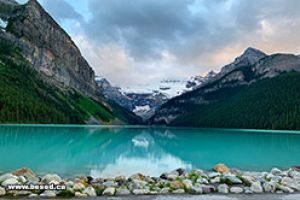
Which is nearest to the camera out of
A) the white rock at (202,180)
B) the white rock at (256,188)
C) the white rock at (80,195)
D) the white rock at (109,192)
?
the white rock at (80,195)

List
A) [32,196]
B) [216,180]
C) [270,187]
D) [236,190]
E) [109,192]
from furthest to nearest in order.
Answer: [216,180], [270,187], [236,190], [109,192], [32,196]

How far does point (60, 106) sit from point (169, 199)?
178 metres

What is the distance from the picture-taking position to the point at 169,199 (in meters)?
10.9

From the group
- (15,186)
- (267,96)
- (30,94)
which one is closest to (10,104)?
(30,94)

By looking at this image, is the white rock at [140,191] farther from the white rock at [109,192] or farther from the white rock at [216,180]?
the white rock at [216,180]

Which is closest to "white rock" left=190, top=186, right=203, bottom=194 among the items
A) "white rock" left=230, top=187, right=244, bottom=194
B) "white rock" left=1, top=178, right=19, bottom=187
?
"white rock" left=230, top=187, right=244, bottom=194

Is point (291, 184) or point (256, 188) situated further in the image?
point (291, 184)

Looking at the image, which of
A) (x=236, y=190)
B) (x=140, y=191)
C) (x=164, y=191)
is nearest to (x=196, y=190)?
(x=164, y=191)

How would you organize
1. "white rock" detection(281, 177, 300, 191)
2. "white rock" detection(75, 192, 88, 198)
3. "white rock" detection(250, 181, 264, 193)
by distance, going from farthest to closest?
"white rock" detection(281, 177, 300, 191)
"white rock" detection(250, 181, 264, 193)
"white rock" detection(75, 192, 88, 198)

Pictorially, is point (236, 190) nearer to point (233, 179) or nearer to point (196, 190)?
point (196, 190)

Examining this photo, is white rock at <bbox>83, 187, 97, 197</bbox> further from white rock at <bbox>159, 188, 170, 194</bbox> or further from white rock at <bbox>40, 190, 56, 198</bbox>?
white rock at <bbox>159, 188, 170, 194</bbox>

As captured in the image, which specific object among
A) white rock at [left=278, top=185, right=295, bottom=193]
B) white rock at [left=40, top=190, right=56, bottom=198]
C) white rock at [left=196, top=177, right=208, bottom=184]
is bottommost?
white rock at [left=40, top=190, right=56, bottom=198]

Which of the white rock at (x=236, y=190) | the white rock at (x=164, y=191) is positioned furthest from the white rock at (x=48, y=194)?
the white rock at (x=236, y=190)

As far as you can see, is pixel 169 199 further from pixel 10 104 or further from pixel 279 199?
pixel 10 104
